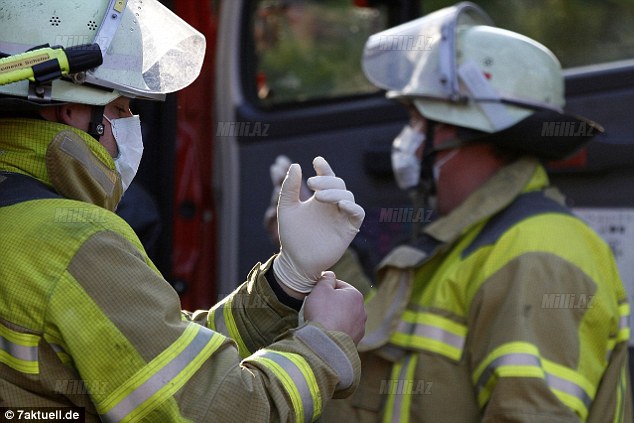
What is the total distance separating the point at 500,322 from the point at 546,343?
129 mm

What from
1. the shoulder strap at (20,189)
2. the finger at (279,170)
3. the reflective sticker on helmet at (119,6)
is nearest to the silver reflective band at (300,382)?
the shoulder strap at (20,189)

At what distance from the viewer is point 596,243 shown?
289 cm

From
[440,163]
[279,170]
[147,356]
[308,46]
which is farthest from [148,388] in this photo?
[308,46]

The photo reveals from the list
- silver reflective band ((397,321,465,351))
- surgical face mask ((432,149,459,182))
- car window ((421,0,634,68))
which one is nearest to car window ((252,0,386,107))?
car window ((421,0,634,68))

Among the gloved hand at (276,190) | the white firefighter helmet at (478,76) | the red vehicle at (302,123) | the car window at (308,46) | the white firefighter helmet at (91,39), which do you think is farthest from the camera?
the car window at (308,46)

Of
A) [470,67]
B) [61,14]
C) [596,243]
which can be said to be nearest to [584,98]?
[470,67]

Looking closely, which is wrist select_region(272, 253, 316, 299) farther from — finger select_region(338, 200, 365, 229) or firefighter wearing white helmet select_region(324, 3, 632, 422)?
firefighter wearing white helmet select_region(324, 3, 632, 422)

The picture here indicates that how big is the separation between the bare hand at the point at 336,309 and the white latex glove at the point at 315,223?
0.16ft

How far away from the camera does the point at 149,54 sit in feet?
7.21

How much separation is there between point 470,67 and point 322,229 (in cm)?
127

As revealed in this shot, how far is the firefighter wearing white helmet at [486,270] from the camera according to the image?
2660mm

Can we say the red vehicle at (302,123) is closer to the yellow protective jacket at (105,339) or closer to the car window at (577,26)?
the car window at (577,26)

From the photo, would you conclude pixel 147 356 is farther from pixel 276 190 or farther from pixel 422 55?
pixel 276 190

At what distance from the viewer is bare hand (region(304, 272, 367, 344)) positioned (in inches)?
79.3
